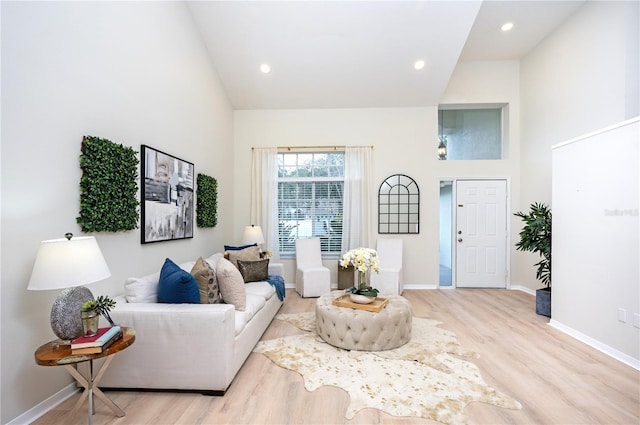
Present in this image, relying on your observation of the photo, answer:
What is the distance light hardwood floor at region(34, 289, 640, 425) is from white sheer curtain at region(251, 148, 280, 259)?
2483mm

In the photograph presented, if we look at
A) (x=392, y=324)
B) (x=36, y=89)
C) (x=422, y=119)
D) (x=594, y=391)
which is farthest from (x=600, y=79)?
(x=36, y=89)

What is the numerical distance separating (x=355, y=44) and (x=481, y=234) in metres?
3.80

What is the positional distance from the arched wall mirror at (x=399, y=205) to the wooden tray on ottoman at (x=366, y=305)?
247 centimetres

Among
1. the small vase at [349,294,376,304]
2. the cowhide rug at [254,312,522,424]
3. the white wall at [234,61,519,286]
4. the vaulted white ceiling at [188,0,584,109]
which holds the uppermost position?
the vaulted white ceiling at [188,0,584,109]

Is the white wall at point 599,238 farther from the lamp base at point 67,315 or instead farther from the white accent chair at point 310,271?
the lamp base at point 67,315

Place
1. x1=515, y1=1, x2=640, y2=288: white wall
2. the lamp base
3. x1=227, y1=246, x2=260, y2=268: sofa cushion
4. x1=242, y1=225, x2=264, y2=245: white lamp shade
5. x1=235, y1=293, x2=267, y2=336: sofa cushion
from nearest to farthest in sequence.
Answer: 1. the lamp base
2. x1=235, y1=293, x2=267, y2=336: sofa cushion
3. x1=515, y1=1, x2=640, y2=288: white wall
4. x1=227, y1=246, x2=260, y2=268: sofa cushion
5. x1=242, y1=225, x2=264, y2=245: white lamp shade

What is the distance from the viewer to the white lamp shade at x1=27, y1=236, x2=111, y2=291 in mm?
1649

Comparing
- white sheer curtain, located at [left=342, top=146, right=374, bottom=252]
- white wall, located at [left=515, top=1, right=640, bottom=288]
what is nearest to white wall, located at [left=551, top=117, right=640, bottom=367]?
white wall, located at [left=515, top=1, right=640, bottom=288]

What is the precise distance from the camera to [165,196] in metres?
3.37

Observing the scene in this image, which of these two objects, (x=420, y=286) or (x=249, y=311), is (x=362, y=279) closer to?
(x=249, y=311)

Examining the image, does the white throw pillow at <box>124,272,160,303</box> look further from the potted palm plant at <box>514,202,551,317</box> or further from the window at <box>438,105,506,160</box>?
the window at <box>438,105,506,160</box>

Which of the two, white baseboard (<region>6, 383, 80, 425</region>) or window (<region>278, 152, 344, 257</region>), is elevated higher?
window (<region>278, 152, 344, 257</region>)

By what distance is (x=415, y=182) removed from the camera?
5.42 meters

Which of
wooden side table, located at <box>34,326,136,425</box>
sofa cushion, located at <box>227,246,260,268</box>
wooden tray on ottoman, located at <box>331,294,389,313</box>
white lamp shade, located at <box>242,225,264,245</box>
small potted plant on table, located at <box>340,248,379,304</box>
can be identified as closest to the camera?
wooden side table, located at <box>34,326,136,425</box>
